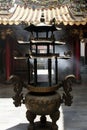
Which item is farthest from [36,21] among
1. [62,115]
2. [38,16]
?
[62,115]

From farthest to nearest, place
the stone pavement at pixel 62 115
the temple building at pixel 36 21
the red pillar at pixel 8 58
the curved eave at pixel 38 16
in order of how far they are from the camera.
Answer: the red pillar at pixel 8 58, the temple building at pixel 36 21, the curved eave at pixel 38 16, the stone pavement at pixel 62 115

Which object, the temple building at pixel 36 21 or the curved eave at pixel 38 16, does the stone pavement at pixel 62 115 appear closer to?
the temple building at pixel 36 21

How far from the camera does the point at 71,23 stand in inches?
452

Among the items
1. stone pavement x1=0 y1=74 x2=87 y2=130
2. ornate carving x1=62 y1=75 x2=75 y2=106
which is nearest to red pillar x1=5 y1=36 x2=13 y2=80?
stone pavement x1=0 y1=74 x2=87 y2=130

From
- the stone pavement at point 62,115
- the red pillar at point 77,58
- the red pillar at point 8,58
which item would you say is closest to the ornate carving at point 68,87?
the stone pavement at point 62,115

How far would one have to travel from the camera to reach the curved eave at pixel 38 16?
454 inches

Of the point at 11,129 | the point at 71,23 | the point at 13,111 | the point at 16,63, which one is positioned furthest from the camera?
the point at 16,63

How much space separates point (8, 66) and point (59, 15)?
9.78ft

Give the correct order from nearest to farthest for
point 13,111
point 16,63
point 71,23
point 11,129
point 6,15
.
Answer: point 11,129
point 13,111
point 71,23
point 6,15
point 16,63

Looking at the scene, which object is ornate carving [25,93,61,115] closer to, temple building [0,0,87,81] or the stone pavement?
the stone pavement

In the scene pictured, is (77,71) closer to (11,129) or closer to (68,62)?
(68,62)

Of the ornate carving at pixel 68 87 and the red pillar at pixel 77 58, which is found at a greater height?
the ornate carving at pixel 68 87

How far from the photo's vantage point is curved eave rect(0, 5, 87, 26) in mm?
11523

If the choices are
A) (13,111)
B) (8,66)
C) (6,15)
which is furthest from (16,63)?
(13,111)
